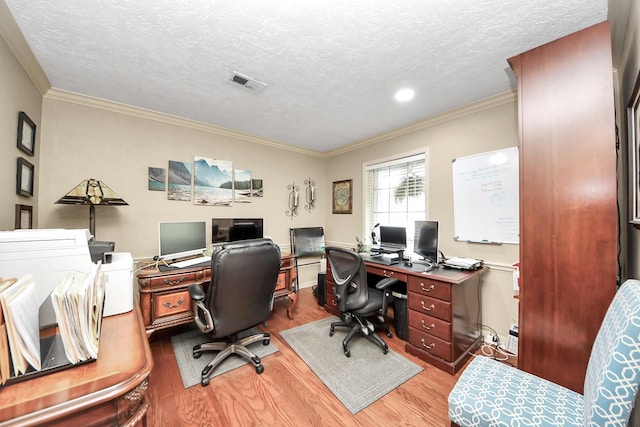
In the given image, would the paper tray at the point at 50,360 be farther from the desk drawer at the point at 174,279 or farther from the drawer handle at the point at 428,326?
the drawer handle at the point at 428,326

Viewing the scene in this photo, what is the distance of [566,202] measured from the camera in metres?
1.35

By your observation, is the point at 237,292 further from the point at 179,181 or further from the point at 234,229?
the point at 179,181

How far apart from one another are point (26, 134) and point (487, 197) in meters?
4.16

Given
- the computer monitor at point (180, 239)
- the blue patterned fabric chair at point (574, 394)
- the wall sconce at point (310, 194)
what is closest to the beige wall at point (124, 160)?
the computer monitor at point (180, 239)

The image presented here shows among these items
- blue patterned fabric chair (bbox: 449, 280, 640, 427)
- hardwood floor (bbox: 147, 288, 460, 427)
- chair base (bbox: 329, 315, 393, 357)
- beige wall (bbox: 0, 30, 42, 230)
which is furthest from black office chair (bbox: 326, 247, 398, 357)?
beige wall (bbox: 0, 30, 42, 230)

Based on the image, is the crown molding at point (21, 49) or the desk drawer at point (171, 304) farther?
the desk drawer at point (171, 304)

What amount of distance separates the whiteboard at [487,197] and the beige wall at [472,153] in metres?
0.07

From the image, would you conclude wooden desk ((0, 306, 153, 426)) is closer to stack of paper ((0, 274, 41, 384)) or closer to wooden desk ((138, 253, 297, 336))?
stack of paper ((0, 274, 41, 384))

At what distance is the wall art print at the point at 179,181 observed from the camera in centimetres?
294

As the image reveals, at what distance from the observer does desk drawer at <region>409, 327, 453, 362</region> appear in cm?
205

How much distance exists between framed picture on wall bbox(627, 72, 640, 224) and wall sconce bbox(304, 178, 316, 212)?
3546mm

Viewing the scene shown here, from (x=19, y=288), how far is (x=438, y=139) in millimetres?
3406

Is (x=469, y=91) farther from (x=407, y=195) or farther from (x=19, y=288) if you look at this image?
(x=19, y=288)

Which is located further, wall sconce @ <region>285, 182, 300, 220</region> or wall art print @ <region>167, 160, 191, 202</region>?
wall sconce @ <region>285, 182, 300, 220</region>
